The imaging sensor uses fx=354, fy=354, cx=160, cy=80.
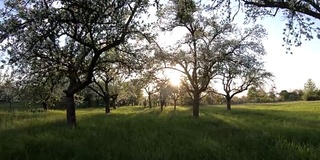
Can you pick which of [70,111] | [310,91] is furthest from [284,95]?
[70,111]

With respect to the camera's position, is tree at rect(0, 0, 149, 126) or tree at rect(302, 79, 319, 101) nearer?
tree at rect(0, 0, 149, 126)

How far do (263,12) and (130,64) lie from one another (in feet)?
35.1

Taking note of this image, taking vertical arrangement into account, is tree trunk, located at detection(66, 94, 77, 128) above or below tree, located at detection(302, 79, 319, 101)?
below

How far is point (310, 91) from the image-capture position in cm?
12288

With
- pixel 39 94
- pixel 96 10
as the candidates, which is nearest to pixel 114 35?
pixel 96 10

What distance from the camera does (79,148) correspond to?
12039mm

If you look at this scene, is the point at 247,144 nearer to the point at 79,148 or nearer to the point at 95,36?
the point at 79,148

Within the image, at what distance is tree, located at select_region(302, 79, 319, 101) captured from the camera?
11738cm

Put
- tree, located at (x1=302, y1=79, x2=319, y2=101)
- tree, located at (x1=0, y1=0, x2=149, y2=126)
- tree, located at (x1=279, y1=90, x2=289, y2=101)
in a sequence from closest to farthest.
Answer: tree, located at (x1=0, y1=0, x2=149, y2=126)
tree, located at (x1=302, y1=79, x2=319, y2=101)
tree, located at (x1=279, y1=90, x2=289, y2=101)

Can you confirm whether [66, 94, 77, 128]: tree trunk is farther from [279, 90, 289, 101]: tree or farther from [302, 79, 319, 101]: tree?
[279, 90, 289, 101]: tree

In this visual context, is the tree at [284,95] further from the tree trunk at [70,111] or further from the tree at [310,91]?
the tree trunk at [70,111]

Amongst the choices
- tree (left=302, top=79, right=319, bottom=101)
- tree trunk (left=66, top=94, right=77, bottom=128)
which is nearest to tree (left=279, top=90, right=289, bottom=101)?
tree (left=302, top=79, right=319, bottom=101)

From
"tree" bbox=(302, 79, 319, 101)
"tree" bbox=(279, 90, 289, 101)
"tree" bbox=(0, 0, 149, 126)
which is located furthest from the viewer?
"tree" bbox=(279, 90, 289, 101)

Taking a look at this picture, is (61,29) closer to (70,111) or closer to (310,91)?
(70,111)
